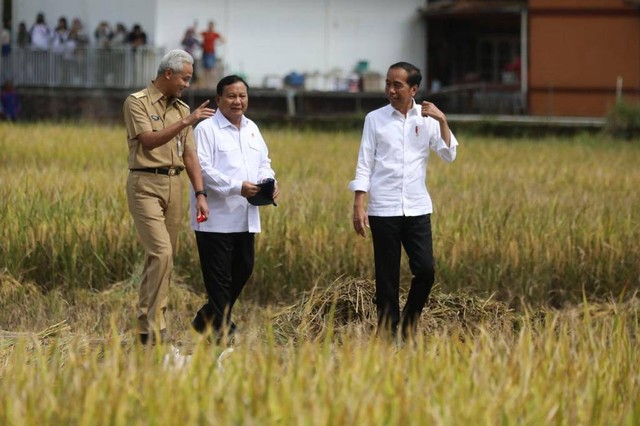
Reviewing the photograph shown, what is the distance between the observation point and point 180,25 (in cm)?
3294

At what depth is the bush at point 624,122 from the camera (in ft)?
87.3

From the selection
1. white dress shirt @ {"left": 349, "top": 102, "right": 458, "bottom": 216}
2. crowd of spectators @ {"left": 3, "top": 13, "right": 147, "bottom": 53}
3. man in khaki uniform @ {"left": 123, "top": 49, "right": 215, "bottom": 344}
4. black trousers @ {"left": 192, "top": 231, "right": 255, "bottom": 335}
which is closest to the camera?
man in khaki uniform @ {"left": 123, "top": 49, "right": 215, "bottom": 344}

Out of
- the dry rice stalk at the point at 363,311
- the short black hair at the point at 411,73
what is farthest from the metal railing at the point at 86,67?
the short black hair at the point at 411,73

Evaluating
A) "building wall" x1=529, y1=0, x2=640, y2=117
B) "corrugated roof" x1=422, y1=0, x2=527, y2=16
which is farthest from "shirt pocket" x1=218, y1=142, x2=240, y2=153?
"corrugated roof" x1=422, y1=0, x2=527, y2=16

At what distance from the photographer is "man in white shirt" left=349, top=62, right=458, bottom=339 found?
7543 mm

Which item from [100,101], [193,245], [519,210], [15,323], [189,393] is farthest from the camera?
[100,101]

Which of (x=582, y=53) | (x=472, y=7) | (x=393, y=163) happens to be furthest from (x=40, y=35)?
(x=393, y=163)

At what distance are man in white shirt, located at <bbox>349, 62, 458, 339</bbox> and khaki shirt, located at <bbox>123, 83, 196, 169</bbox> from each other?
0.91 meters

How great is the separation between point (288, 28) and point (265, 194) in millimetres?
27046

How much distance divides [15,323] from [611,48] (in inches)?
1042

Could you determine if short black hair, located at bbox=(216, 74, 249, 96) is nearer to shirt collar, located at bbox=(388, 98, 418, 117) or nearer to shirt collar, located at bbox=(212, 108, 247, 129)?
shirt collar, located at bbox=(212, 108, 247, 129)

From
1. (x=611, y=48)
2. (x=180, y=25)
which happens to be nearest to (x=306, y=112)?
(x=180, y=25)

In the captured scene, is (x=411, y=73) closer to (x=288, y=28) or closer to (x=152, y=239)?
(x=152, y=239)

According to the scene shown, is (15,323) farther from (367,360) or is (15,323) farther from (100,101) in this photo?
(100,101)
